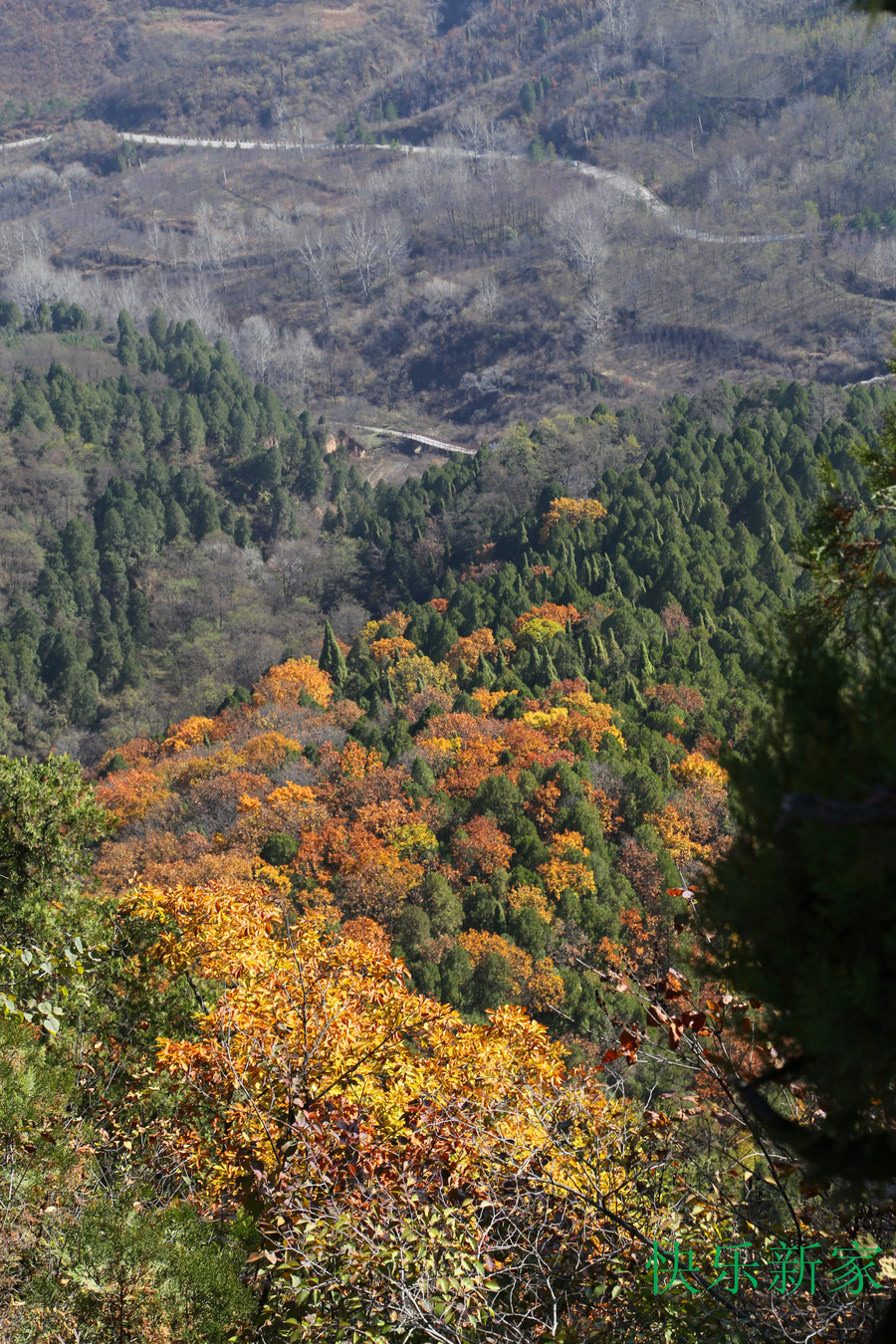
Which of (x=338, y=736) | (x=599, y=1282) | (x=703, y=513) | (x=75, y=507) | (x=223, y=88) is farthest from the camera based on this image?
(x=223, y=88)

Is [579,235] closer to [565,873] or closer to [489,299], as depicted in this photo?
[489,299]

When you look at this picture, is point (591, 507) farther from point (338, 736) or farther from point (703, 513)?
point (338, 736)

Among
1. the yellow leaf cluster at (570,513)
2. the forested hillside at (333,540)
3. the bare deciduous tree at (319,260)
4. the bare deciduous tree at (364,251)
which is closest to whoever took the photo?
the forested hillside at (333,540)

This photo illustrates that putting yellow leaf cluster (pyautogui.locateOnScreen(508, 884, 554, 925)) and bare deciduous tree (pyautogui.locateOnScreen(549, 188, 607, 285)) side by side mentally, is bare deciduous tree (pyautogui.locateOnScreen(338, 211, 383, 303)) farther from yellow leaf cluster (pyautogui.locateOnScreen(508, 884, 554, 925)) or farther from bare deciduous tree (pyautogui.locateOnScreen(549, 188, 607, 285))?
yellow leaf cluster (pyautogui.locateOnScreen(508, 884, 554, 925))

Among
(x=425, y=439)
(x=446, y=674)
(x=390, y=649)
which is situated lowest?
(x=425, y=439)

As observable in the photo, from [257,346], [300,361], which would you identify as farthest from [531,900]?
[257,346]

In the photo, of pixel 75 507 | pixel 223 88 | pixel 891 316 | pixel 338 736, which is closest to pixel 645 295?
pixel 891 316

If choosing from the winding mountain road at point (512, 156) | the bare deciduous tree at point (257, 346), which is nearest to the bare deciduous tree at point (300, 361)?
the bare deciduous tree at point (257, 346)

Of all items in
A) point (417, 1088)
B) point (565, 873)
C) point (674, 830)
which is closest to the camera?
Answer: point (417, 1088)

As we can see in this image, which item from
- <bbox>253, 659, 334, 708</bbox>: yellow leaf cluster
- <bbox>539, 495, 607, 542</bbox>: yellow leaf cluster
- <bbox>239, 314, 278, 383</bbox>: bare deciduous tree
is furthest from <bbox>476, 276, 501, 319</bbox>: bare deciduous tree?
<bbox>253, 659, 334, 708</bbox>: yellow leaf cluster

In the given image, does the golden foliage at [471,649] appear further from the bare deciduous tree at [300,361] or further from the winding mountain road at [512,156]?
the winding mountain road at [512,156]

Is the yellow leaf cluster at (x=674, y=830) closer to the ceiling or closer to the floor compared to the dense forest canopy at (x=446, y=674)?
closer to the floor

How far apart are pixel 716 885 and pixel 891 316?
9316cm

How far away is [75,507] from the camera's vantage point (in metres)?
69.8
